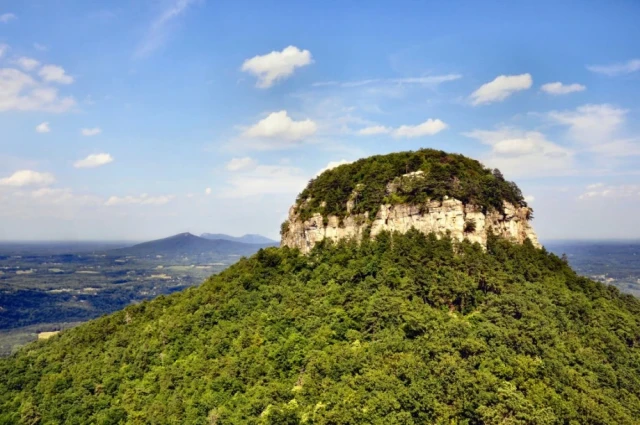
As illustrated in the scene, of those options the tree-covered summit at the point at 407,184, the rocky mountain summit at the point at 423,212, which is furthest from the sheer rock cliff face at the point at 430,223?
the tree-covered summit at the point at 407,184

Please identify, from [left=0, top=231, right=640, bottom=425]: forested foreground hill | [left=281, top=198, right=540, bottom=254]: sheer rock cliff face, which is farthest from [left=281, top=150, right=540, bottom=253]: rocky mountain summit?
[left=0, top=231, right=640, bottom=425]: forested foreground hill

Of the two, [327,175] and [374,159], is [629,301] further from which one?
[327,175]

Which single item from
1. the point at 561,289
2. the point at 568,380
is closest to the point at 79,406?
the point at 568,380

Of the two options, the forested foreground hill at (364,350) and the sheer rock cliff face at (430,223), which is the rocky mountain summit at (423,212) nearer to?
the sheer rock cliff face at (430,223)

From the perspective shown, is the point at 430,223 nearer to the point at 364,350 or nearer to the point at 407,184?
the point at 407,184

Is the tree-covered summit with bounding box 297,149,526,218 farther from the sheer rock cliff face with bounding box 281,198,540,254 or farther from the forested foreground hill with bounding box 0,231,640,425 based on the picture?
the forested foreground hill with bounding box 0,231,640,425

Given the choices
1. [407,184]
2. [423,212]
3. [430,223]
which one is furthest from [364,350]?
[407,184]
